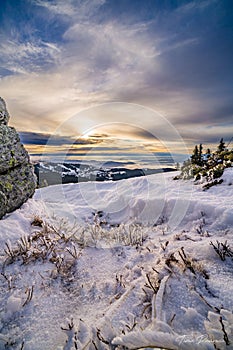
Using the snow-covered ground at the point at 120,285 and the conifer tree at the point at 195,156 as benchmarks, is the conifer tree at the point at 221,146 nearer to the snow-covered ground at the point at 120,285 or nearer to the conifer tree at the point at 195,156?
the conifer tree at the point at 195,156

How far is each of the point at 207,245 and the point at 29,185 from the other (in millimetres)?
4214

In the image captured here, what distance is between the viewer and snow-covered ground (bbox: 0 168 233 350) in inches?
56.7

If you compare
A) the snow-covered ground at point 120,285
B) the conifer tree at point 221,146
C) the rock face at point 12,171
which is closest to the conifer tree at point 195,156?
the conifer tree at point 221,146

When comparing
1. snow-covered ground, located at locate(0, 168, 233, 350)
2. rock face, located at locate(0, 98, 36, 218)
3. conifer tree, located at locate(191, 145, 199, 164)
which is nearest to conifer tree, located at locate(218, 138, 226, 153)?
conifer tree, located at locate(191, 145, 199, 164)

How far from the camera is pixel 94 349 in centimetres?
136

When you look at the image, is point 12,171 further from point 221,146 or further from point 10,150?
point 221,146

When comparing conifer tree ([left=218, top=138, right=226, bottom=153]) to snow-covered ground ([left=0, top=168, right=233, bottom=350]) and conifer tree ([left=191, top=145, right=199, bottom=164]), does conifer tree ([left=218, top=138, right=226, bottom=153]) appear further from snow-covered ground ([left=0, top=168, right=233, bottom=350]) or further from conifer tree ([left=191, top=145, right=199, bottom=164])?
snow-covered ground ([left=0, top=168, right=233, bottom=350])

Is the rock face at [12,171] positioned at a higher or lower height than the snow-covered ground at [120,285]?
higher

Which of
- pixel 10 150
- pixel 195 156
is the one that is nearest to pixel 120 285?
pixel 10 150

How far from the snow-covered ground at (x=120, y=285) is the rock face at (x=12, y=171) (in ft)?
1.31

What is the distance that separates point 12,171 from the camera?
13.8 feet

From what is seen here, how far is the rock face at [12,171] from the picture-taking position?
386 centimetres

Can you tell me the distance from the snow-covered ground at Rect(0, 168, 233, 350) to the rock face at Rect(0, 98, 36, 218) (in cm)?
40

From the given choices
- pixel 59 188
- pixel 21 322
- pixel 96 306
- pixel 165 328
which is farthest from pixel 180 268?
pixel 59 188
